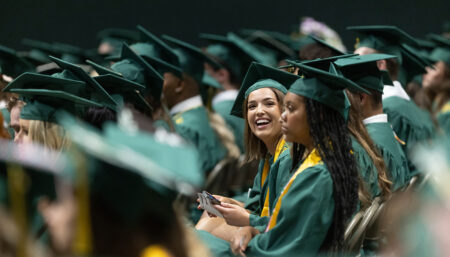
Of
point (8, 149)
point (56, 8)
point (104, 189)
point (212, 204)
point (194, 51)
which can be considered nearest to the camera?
point (104, 189)

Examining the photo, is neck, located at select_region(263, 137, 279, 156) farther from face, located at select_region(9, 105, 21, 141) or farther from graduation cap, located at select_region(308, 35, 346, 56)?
face, located at select_region(9, 105, 21, 141)

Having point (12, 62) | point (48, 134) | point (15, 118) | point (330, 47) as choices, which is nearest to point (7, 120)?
point (15, 118)

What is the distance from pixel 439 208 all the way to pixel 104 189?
0.76 meters

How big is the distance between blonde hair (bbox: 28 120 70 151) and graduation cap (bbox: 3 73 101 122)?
3 centimetres

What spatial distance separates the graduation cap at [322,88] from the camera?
2.69 metres

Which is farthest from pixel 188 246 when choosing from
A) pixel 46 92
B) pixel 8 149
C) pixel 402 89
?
pixel 402 89

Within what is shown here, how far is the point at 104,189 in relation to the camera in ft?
4.91

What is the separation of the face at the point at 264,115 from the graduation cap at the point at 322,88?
83 cm

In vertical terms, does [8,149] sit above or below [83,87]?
above

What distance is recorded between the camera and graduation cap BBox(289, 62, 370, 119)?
269 centimetres

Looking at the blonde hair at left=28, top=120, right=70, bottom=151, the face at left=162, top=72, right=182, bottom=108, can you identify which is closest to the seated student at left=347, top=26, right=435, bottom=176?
the face at left=162, top=72, right=182, bottom=108

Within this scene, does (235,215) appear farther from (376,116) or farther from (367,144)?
(376,116)

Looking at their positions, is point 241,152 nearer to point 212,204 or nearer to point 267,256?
point 212,204

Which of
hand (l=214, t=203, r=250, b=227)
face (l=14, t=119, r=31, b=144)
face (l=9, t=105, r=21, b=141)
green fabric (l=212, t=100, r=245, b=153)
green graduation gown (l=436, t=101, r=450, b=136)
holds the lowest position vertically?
green fabric (l=212, t=100, r=245, b=153)
